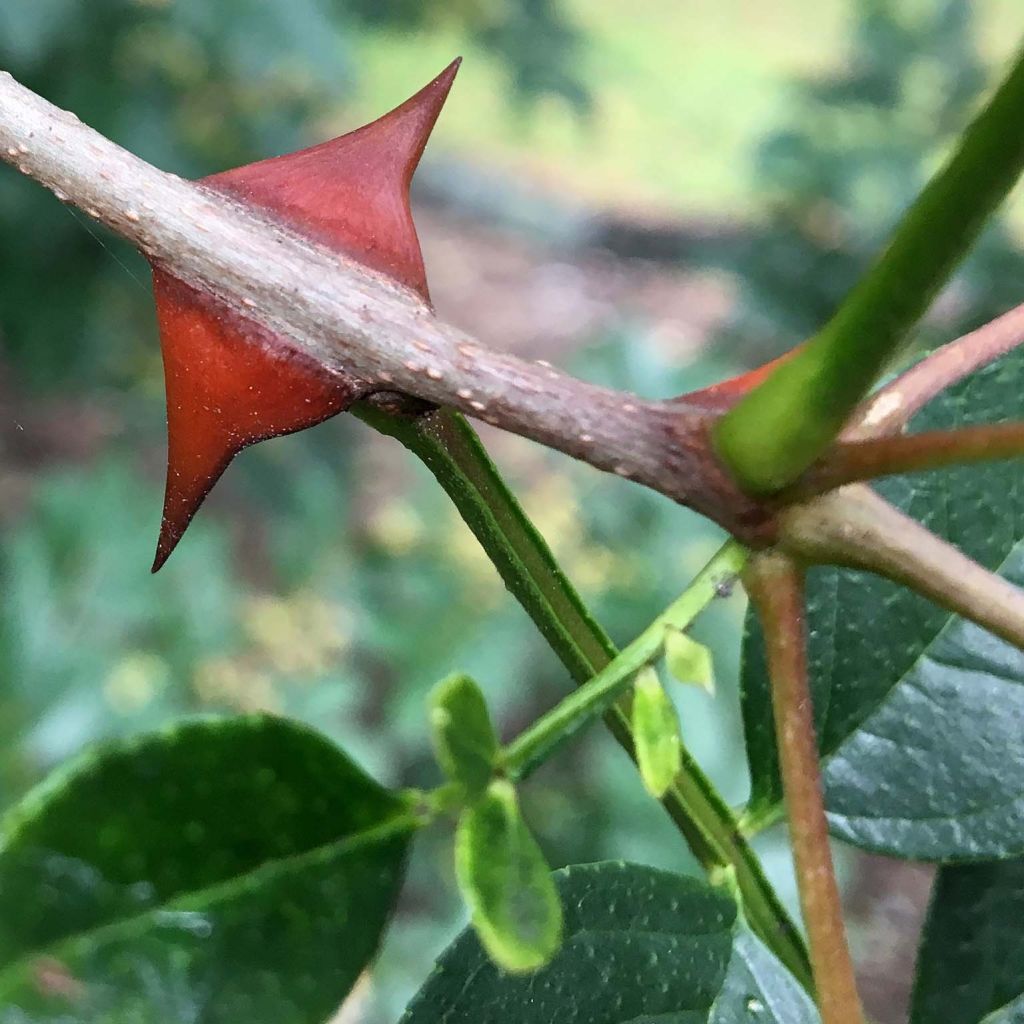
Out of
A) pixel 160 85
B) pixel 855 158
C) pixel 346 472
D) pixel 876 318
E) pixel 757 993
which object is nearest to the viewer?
pixel 876 318

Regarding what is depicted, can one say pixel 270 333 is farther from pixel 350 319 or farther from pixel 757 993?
pixel 757 993

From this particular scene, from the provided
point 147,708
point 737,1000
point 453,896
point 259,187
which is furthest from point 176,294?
point 453,896

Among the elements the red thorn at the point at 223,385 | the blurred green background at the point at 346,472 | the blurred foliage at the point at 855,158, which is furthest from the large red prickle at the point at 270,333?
the blurred foliage at the point at 855,158

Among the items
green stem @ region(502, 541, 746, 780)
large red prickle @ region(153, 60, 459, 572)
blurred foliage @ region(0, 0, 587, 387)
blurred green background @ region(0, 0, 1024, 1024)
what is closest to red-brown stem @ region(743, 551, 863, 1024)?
green stem @ region(502, 541, 746, 780)

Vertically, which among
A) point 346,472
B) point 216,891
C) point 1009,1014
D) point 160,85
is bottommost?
point 1009,1014

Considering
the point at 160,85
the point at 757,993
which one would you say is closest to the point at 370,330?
the point at 757,993

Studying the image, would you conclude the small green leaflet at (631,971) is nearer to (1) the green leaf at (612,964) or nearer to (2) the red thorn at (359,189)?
(1) the green leaf at (612,964)
